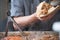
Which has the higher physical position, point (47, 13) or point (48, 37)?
point (47, 13)

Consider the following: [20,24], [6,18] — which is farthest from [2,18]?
[20,24]

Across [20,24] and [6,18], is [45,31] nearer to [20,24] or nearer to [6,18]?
[20,24]

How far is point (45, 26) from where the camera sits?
1.05 metres

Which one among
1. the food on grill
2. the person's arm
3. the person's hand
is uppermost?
the person's hand

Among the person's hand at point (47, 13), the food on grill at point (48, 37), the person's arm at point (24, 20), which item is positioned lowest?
the food on grill at point (48, 37)

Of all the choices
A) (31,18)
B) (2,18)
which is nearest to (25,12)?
(31,18)

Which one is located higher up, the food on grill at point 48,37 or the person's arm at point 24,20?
the person's arm at point 24,20

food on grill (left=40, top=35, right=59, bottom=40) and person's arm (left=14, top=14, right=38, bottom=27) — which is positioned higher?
person's arm (left=14, top=14, right=38, bottom=27)

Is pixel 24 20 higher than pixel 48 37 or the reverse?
higher

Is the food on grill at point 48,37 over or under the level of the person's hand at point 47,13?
under

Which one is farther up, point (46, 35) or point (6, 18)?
point (6, 18)

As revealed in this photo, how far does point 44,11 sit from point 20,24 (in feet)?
0.61

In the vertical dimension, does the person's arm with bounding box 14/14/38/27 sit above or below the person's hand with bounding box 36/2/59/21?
below

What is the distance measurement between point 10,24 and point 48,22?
26 cm
